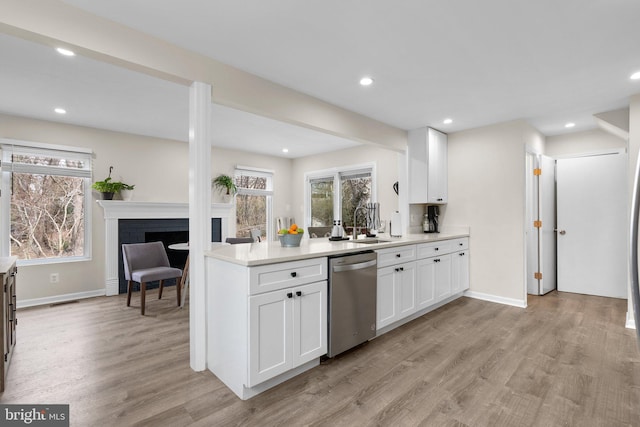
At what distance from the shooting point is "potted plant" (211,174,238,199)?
5562 mm

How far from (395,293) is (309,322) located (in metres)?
1.12

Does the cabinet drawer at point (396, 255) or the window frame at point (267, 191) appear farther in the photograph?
the window frame at point (267, 191)

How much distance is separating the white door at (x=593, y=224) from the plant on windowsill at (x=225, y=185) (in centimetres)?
515

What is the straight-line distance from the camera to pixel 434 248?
3.62m

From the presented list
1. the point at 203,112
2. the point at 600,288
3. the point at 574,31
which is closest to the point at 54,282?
the point at 203,112

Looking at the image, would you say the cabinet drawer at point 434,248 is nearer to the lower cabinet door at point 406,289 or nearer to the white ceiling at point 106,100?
the lower cabinet door at point 406,289

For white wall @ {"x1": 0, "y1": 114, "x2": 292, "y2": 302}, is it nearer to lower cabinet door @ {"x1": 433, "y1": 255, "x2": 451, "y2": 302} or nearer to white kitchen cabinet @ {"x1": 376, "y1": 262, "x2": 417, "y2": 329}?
white kitchen cabinet @ {"x1": 376, "y1": 262, "x2": 417, "y2": 329}

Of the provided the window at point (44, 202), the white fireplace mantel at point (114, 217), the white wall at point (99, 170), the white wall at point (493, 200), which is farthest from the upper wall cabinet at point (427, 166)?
the window at point (44, 202)

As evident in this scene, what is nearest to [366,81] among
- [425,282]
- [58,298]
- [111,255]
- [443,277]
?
[425,282]

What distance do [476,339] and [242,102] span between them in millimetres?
2939

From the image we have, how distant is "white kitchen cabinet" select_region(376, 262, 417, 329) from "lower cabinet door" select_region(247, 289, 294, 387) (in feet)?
3.41

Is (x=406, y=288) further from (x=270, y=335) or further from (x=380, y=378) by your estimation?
(x=270, y=335)

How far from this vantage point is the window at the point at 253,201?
607 cm

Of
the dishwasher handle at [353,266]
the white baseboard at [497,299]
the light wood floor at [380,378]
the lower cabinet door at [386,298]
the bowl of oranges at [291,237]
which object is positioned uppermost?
the bowl of oranges at [291,237]
